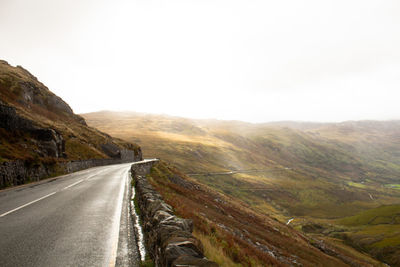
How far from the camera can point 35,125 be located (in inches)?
1642

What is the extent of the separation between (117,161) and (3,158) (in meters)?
52.5

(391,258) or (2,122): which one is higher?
(2,122)

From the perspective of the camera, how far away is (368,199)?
191 meters

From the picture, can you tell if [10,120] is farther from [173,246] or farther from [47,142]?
[173,246]

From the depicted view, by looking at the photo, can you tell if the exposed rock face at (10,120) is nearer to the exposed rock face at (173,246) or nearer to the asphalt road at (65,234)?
the asphalt road at (65,234)

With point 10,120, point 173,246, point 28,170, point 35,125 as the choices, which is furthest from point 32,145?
point 173,246

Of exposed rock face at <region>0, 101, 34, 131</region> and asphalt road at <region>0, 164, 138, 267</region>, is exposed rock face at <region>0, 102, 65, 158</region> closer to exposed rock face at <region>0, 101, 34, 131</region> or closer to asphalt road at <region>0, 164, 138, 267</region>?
exposed rock face at <region>0, 101, 34, 131</region>

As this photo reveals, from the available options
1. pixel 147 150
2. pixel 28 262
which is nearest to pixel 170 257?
pixel 28 262

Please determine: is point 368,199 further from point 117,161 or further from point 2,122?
point 2,122

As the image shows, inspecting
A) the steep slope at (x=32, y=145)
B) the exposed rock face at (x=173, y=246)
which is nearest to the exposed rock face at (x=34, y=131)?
the steep slope at (x=32, y=145)

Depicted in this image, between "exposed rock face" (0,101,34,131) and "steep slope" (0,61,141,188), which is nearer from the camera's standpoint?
"steep slope" (0,61,141,188)

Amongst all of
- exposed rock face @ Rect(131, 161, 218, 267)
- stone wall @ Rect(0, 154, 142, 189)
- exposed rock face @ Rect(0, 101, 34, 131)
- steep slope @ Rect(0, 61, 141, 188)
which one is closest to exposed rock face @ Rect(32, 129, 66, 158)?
steep slope @ Rect(0, 61, 141, 188)

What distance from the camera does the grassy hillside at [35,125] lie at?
31472mm

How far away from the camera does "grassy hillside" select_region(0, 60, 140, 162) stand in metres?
31.5
